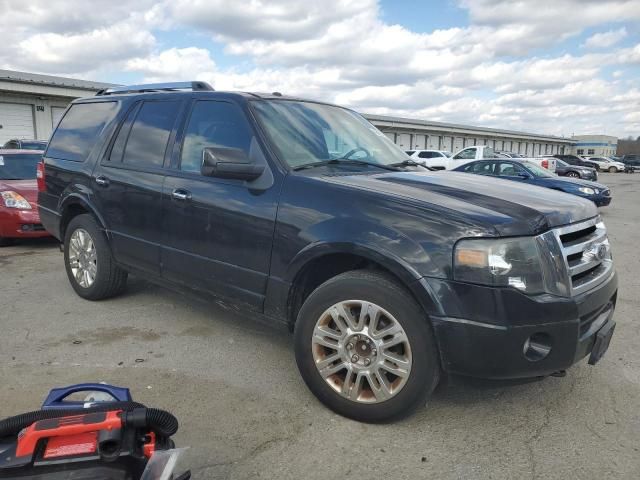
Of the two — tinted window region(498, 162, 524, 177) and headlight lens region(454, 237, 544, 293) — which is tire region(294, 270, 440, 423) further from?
tinted window region(498, 162, 524, 177)

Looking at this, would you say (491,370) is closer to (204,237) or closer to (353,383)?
(353,383)

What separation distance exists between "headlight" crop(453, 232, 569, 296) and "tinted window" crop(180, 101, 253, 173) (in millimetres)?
1639

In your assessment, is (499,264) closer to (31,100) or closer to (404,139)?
(31,100)

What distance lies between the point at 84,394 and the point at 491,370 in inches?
73.6

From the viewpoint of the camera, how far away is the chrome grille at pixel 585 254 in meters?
2.65

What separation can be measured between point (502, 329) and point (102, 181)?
3.46m

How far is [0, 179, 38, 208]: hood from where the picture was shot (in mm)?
7309

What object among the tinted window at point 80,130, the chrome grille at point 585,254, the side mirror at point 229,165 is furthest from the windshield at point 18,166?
the chrome grille at point 585,254

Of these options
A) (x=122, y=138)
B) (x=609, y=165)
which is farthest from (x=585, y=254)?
(x=609, y=165)

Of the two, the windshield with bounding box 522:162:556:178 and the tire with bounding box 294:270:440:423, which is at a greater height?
the windshield with bounding box 522:162:556:178

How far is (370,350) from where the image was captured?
9.06ft

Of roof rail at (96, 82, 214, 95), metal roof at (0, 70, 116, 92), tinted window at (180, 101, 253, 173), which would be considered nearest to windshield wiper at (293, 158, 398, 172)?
tinted window at (180, 101, 253, 173)

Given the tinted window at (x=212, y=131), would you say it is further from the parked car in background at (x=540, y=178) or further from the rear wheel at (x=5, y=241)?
the parked car in background at (x=540, y=178)

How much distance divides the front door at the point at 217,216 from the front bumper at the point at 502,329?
1204 mm
